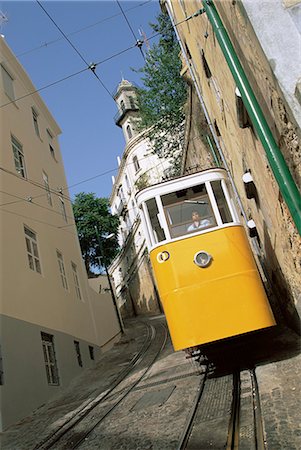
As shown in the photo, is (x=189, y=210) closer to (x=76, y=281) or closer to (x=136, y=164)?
(x=76, y=281)

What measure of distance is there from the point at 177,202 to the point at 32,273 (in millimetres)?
5337

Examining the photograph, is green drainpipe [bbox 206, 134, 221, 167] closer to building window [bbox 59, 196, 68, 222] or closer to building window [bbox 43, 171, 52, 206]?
building window [bbox 43, 171, 52, 206]

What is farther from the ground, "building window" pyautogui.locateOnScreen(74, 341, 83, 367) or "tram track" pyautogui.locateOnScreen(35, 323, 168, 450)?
"building window" pyautogui.locateOnScreen(74, 341, 83, 367)

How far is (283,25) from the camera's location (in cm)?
450

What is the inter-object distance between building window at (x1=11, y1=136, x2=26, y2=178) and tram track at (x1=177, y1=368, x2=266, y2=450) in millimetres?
9114

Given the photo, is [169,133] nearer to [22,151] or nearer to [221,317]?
[22,151]

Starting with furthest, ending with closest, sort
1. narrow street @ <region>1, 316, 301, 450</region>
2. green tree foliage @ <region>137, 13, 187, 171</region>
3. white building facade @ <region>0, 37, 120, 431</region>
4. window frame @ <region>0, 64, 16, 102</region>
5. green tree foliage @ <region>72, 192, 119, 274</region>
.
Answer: green tree foliage @ <region>72, 192, 119, 274</region> < green tree foliage @ <region>137, 13, 187, 171</region> < window frame @ <region>0, 64, 16, 102</region> < white building facade @ <region>0, 37, 120, 431</region> < narrow street @ <region>1, 316, 301, 450</region>

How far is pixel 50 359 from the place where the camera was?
1049cm

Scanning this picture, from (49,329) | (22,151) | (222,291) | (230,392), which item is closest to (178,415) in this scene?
(230,392)

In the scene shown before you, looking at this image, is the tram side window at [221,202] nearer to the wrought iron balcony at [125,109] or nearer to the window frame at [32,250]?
the window frame at [32,250]

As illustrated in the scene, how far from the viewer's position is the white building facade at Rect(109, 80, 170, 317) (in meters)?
35.6

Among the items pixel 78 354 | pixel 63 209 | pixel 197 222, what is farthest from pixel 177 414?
pixel 63 209

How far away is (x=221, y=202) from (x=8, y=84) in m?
10.0

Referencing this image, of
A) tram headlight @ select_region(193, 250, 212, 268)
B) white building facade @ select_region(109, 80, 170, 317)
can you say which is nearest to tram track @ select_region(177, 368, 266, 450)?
tram headlight @ select_region(193, 250, 212, 268)
